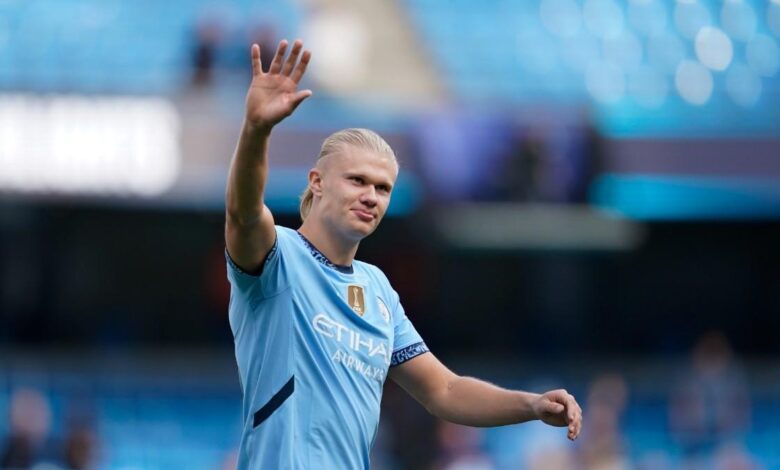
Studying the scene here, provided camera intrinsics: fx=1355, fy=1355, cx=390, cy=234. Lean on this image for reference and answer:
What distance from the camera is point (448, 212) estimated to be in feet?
49.4

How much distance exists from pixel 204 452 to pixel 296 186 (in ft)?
10.5

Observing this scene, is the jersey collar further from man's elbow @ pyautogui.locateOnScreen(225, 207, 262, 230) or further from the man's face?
man's elbow @ pyautogui.locateOnScreen(225, 207, 262, 230)

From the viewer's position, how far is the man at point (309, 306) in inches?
147

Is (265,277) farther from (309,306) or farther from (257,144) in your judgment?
(257,144)

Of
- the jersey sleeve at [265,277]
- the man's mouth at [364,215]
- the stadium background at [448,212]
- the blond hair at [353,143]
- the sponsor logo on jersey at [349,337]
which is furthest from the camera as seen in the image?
the stadium background at [448,212]

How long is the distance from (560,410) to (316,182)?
103 cm

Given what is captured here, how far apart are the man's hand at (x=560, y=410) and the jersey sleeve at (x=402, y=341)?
527mm

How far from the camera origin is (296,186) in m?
15.5

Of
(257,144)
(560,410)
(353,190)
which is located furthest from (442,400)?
(257,144)

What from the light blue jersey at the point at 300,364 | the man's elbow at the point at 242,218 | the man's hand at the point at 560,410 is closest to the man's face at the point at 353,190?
the light blue jersey at the point at 300,364

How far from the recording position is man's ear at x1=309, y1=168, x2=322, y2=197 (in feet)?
13.8

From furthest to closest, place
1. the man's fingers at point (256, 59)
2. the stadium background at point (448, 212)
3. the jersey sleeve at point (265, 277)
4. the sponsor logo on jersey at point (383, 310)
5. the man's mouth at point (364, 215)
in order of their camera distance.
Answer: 1. the stadium background at point (448, 212)
2. the sponsor logo on jersey at point (383, 310)
3. the man's mouth at point (364, 215)
4. the jersey sleeve at point (265, 277)
5. the man's fingers at point (256, 59)

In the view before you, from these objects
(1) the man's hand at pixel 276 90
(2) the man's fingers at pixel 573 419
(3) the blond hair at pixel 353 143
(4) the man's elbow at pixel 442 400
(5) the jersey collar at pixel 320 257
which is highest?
(1) the man's hand at pixel 276 90

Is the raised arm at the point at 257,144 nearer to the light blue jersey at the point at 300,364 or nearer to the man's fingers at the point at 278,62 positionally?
the man's fingers at the point at 278,62
